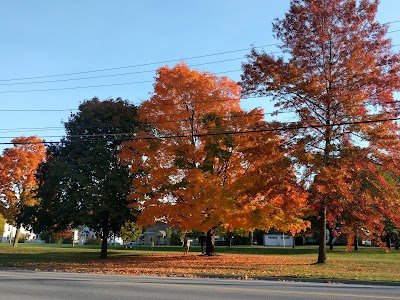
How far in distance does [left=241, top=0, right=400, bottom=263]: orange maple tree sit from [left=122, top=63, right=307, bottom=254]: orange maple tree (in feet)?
6.50

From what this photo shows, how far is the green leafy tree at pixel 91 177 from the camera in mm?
27406

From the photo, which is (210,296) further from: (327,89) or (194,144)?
(194,144)

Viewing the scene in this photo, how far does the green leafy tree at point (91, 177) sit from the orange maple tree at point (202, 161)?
2.74m

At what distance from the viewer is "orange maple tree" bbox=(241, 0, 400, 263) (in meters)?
19.1

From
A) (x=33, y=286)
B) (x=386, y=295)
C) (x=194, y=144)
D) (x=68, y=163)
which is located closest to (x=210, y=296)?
(x=386, y=295)

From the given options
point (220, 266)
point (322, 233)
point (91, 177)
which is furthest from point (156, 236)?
point (220, 266)

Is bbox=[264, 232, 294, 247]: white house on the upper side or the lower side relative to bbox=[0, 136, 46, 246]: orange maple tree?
lower

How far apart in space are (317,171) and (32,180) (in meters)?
34.5

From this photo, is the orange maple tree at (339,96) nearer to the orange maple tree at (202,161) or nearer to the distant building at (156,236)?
the orange maple tree at (202,161)

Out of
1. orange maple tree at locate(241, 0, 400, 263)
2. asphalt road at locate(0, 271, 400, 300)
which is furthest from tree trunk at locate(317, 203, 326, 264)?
asphalt road at locate(0, 271, 400, 300)

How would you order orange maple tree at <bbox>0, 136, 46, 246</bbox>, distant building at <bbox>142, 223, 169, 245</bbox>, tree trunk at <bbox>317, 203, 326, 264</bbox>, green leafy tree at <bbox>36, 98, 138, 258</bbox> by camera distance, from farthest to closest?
distant building at <bbox>142, 223, 169, 245</bbox> < orange maple tree at <bbox>0, 136, 46, 246</bbox> < green leafy tree at <bbox>36, 98, 138, 258</bbox> < tree trunk at <bbox>317, 203, 326, 264</bbox>

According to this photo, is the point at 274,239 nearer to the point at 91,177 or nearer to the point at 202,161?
the point at 91,177

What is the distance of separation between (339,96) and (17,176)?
36.2 meters

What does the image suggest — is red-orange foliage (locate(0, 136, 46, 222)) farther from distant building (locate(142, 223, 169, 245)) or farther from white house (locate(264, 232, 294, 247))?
white house (locate(264, 232, 294, 247))
